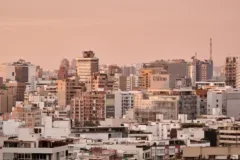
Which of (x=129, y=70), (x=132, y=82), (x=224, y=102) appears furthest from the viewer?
(x=129, y=70)

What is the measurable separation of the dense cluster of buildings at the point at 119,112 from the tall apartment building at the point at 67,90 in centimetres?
8

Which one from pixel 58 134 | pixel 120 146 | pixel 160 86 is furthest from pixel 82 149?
pixel 160 86

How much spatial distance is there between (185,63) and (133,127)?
162 ft

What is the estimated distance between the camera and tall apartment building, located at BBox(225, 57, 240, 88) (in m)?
97.3

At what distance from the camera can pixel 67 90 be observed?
90.5 m

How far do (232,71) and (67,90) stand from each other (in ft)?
43.7

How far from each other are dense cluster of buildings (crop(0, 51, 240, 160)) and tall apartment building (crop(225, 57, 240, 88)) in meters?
0.06

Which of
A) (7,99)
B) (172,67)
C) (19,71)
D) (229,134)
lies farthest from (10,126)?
(19,71)

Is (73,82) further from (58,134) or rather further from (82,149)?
(82,149)

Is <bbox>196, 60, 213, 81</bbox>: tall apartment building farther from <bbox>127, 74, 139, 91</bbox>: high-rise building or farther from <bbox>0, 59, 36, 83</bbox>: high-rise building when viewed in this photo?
<bbox>0, 59, 36, 83</bbox>: high-rise building

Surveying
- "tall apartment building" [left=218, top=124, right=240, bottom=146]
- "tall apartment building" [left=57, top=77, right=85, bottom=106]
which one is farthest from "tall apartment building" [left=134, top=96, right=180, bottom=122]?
"tall apartment building" [left=218, top=124, right=240, bottom=146]

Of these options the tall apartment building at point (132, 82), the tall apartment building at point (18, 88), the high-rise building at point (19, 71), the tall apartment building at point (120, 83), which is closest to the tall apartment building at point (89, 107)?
the tall apartment building at point (120, 83)

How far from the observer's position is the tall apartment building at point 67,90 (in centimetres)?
8825

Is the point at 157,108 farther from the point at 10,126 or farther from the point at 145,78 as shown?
the point at 145,78
